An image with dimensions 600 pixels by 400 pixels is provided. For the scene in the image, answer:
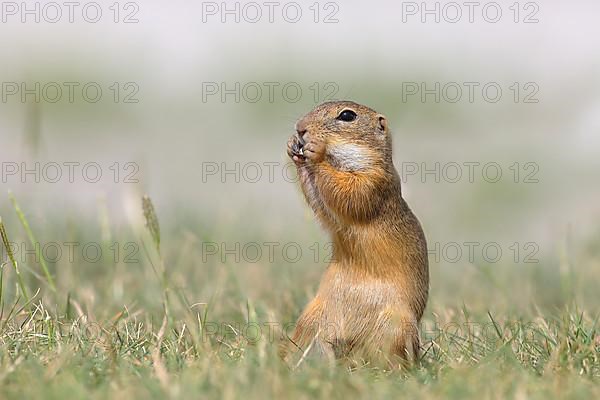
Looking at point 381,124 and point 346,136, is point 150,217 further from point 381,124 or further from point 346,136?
point 381,124

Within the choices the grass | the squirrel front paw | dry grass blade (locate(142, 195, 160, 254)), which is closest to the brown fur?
the squirrel front paw

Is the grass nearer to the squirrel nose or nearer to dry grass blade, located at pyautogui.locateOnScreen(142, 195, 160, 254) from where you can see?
dry grass blade, located at pyautogui.locateOnScreen(142, 195, 160, 254)

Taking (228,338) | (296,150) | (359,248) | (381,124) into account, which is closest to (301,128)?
(296,150)

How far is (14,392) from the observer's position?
3.05 metres

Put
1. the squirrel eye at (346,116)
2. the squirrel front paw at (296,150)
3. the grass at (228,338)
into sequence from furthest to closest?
the squirrel eye at (346,116) < the squirrel front paw at (296,150) < the grass at (228,338)

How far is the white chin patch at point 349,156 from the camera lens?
4328 millimetres

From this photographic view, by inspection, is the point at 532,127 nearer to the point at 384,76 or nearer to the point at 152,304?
the point at 384,76

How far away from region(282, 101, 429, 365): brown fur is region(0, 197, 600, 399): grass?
0.18 metres

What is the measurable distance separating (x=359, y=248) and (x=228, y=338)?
662 millimetres

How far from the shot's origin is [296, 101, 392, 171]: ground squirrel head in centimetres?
433

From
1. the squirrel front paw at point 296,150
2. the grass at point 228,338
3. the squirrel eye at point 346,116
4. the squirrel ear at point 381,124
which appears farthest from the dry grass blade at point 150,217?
the squirrel ear at point 381,124

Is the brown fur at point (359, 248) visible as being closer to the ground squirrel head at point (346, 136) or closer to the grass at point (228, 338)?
the ground squirrel head at point (346, 136)

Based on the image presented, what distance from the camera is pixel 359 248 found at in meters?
4.09

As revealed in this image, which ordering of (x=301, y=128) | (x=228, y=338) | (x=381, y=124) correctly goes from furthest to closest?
(x=381, y=124)
(x=301, y=128)
(x=228, y=338)
